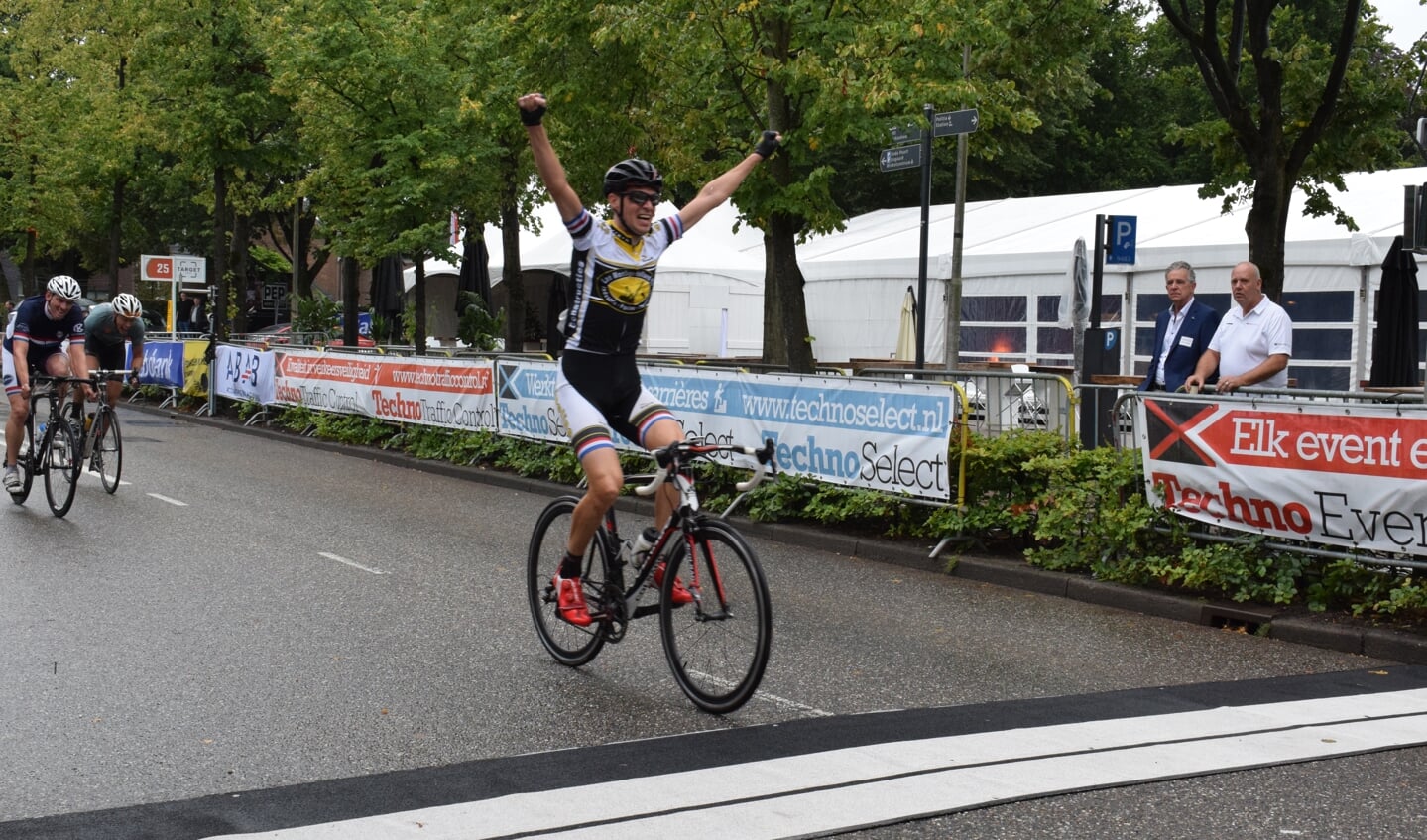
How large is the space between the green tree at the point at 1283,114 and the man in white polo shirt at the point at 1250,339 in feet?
21.7

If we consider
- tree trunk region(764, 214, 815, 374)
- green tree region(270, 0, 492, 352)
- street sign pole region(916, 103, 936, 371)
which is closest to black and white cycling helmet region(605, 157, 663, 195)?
street sign pole region(916, 103, 936, 371)

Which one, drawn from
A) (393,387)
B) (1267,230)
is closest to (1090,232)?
(1267,230)

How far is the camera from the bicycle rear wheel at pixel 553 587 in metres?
6.91

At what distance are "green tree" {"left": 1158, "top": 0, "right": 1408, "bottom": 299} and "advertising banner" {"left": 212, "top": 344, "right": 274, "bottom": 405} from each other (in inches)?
532

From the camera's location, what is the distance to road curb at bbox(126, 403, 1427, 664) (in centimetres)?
806

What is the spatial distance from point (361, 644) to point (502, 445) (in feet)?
30.9

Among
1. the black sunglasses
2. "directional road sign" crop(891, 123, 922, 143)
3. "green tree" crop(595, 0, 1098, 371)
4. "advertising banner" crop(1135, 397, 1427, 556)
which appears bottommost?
"advertising banner" crop(1135, 397, 1427, 556)

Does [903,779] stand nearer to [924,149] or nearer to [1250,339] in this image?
[1250,339]

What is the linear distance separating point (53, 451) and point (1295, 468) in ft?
30.9

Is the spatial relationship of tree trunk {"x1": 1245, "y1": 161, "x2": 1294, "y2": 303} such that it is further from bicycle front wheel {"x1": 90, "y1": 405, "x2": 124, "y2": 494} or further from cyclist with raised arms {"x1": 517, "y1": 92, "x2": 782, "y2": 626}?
bicycle front wheel {"x1": 90, "y1": 405, "x2": 124, "y2": 494}

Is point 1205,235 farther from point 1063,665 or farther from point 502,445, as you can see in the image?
point 1063,665

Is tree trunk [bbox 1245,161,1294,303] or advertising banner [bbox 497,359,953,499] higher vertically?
tree trunk [bbox 1245,161,1294,303]

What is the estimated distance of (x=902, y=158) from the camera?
1617cm

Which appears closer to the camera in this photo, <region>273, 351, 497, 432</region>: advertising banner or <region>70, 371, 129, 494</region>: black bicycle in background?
<region>70, 371, 129, 494</region>: black bicycle in background
